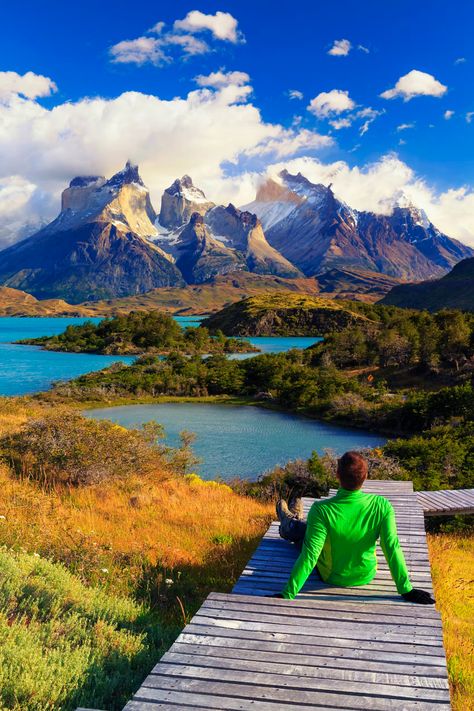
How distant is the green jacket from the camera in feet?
18.6

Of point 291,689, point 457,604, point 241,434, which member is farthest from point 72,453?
point 241,434

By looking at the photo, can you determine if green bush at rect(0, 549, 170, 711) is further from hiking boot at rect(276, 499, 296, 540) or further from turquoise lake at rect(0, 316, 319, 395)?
turquoise lake at rect(0, 316, 319, 395)

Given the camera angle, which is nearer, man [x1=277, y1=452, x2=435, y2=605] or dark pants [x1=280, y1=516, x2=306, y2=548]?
man [x1=277, y1=452, x2=435, y2=605]

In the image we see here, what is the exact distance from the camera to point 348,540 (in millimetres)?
5918

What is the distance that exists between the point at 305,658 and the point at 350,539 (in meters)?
1.82

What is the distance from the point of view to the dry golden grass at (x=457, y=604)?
5.32 metres

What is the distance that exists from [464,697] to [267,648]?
7.14ft

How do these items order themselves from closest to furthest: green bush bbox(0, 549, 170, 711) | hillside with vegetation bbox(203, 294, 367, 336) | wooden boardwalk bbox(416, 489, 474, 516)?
green bush bbox(0, 549, 170, 711)
wooden boardwalk bbox(416, 489, 474, 516)
hillside with vegetation bbox(203, 294, 367, 336)

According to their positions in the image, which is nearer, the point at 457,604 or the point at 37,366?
the point at 457,604

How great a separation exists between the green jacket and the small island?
97763 millimetres

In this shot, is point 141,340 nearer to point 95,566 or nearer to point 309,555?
point 95,566

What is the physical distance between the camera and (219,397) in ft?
193

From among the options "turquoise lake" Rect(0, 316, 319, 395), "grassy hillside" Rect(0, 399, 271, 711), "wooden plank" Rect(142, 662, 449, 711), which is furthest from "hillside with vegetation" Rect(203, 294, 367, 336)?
"wooden plank" Rect(142, 662, 449, 711)

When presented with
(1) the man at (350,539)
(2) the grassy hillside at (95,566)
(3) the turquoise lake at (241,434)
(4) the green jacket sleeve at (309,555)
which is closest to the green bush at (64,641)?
(2) the grassy hillside at (95,566)
